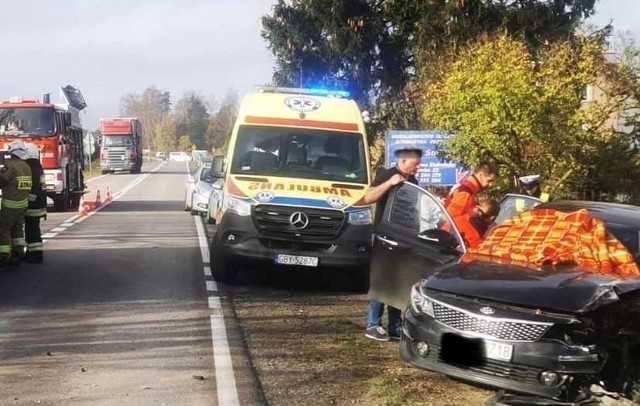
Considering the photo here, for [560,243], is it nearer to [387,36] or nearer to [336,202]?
[336,202]

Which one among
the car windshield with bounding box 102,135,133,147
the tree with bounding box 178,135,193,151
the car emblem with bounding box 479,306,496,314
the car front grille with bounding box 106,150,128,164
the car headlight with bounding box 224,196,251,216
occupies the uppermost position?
the car headlight with bounding box 224,196,251,216

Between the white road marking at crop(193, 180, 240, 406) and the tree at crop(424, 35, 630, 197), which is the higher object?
the tree at crop(424, 35, 630, 197)

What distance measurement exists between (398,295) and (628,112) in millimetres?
Result: 11077

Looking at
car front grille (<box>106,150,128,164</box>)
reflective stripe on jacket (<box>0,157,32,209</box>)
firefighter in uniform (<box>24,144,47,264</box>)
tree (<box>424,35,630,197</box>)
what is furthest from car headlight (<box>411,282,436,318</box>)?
car front grille (<box>106,150,128,164</box>)

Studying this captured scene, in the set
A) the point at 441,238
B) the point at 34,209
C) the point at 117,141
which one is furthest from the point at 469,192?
the point at 117,141

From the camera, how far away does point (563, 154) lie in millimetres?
15852

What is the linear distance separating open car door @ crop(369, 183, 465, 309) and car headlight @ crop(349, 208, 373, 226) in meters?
2.54

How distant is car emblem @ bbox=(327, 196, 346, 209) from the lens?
10.9 metres

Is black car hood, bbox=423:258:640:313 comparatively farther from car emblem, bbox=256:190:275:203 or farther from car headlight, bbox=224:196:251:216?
car headlight, bbox=224:196:251:216

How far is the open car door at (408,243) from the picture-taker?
7.36 meters

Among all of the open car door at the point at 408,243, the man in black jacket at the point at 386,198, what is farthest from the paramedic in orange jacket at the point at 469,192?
the man in black jacket at the point at 386,198

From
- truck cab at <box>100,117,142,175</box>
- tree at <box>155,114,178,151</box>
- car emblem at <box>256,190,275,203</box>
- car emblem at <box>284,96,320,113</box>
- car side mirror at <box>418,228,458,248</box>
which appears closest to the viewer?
car side mirror at <box>418,228,458,248</box>

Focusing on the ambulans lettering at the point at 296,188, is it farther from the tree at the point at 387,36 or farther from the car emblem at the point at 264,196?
the tree at the point at 387,36

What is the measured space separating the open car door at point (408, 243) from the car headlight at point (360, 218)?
254 centimetres
